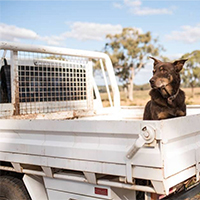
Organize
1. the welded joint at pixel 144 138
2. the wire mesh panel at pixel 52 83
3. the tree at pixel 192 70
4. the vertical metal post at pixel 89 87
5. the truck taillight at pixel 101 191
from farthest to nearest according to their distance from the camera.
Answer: the tree at pixel 192 70 < the vertical metal post at pixel 89 87 < the wire mesh panel at pixel 52 83 < the truck taillight at pixel 101 191 < the welded joint at pixel 144 138

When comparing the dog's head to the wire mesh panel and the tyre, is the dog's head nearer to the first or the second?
the tyre

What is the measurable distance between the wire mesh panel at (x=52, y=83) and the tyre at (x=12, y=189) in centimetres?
146

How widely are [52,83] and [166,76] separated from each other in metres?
2.92

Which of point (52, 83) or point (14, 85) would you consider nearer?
point (14, 85)

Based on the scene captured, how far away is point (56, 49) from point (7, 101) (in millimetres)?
1139

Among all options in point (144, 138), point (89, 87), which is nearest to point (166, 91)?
point (144, 138)

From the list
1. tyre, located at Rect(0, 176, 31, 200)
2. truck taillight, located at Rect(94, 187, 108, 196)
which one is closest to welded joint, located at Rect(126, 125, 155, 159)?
truck taillight, located at Rect(94, 187, 108, 196)

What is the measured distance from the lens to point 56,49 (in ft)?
16.6

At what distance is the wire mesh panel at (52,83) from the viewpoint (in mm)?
5211

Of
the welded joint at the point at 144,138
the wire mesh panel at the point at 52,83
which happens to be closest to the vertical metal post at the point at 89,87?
the wire mesh panel at the point at 52,83

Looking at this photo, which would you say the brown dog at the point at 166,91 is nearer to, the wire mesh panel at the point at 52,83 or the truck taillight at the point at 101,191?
the truck taillight at the point at 101,191

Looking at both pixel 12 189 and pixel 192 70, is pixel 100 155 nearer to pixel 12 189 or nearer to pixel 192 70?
pixel 12 189

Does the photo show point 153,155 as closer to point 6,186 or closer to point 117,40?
point 6,186

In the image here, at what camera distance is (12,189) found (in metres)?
3.58
